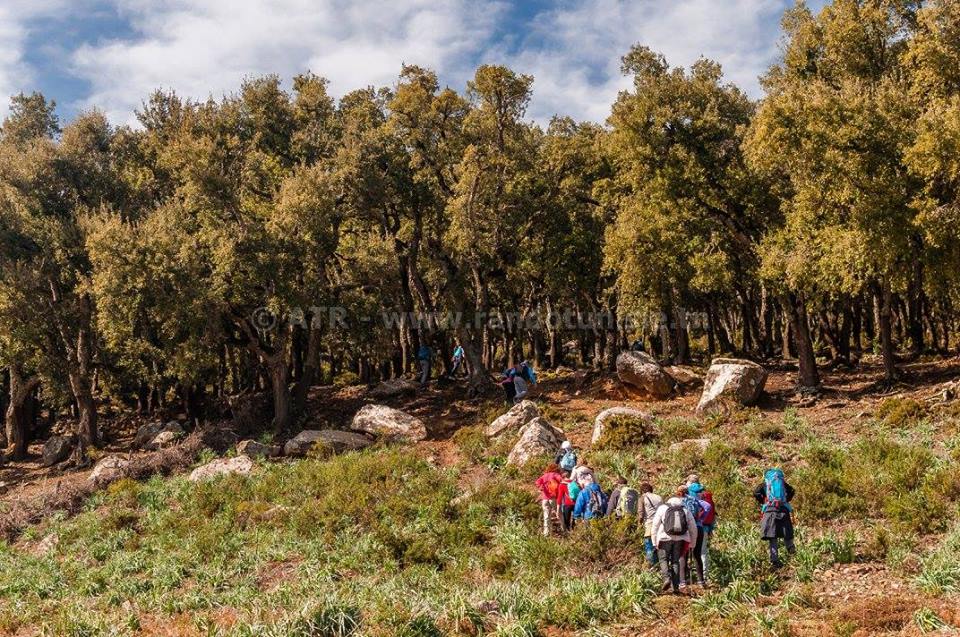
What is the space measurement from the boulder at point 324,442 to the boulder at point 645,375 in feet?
35.5

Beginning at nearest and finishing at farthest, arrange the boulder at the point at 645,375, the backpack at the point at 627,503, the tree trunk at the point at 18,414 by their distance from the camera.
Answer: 1. the backpack at the point at 627,503
2. the boulder at the point at 645,375
3. the tree trunk at the point at 18,414

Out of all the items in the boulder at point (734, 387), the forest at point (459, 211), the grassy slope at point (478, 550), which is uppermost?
the forest at point (459, 211)

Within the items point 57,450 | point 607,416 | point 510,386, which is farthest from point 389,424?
point 57,450

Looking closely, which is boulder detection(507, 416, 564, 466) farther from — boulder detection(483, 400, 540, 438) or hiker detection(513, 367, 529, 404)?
hiker detection(513, 367, 529, 404)

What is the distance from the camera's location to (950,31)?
20266mm

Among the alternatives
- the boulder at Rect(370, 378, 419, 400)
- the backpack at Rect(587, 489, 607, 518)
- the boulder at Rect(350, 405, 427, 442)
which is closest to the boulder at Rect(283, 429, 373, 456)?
the boulder at Rect(350, 405, 427, 442)

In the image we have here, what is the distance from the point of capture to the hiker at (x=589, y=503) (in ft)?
49.1

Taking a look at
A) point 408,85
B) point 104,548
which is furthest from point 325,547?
point 408,85

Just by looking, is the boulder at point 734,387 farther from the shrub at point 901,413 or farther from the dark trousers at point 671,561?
Result: the dark trousers at point 671,561

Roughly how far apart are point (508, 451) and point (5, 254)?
73.5 feet

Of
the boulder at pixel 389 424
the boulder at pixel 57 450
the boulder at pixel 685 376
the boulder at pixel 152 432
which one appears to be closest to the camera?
the boulder at pixel 389 424

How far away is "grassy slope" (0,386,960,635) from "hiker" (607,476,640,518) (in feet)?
1.79

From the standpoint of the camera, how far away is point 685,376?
30.3 m

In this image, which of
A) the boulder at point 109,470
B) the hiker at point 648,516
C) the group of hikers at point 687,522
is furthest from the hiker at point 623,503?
the boulder at point 109,470
